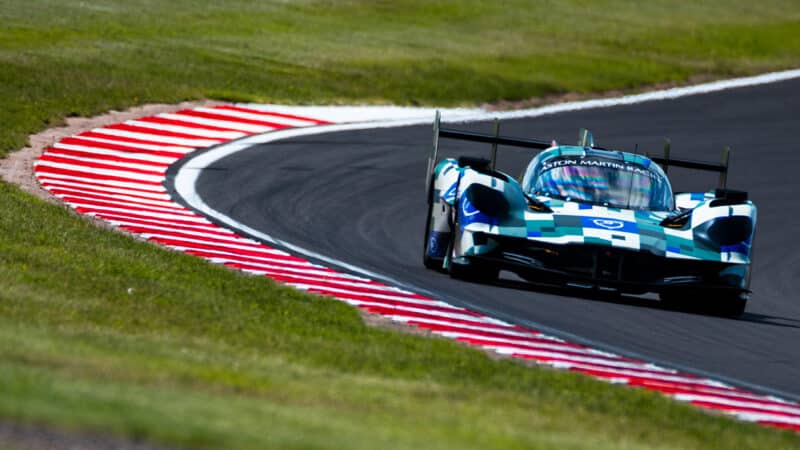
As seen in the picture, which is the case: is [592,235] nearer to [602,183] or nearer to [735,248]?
[735,248]

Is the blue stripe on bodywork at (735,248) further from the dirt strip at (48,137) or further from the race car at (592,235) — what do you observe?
the dirt strip at (48,137)

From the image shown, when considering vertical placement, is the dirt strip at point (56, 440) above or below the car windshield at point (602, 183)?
below

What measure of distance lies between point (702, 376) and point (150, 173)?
10.1 metres

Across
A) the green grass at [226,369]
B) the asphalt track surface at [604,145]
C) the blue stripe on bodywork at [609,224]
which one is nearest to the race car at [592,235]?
the blue stripe on bodywork at [609,224]

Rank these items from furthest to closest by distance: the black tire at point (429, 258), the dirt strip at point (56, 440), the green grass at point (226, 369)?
1. the black tire at point (429, 258)
2. the green grass at point (226, 369)
3. the dirt strip at point (56, 440)

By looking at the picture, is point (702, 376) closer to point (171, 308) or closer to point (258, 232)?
point (171, 308)

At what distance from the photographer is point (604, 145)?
26453 millimetres

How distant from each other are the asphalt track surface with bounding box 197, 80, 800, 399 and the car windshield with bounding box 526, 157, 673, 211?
0.87 meters

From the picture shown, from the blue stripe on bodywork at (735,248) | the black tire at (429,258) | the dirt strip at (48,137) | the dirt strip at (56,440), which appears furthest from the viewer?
the dirt strip at (48,137)

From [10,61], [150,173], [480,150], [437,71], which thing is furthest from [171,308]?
[437,71]

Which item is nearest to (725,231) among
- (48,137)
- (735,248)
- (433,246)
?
(735,248)

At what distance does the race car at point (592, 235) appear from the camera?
12812 millimetres

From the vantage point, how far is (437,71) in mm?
33156

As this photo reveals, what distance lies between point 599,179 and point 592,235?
5.25 feet
